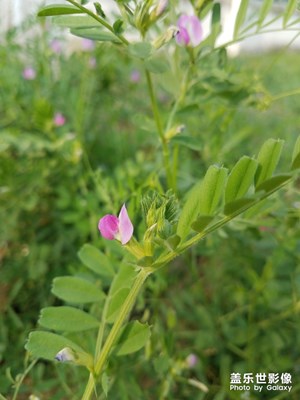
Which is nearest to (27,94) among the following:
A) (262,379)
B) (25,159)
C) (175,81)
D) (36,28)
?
(25,159)

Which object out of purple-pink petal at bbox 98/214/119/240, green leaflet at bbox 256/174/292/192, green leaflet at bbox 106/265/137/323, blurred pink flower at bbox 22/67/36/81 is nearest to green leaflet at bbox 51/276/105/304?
green leaflet at bbox 106/265/137/323

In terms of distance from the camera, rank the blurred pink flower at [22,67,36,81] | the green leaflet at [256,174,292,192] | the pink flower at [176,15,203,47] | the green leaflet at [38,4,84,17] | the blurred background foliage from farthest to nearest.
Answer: the blurred pink flower at [22,67,36,81] < the blurred background foliage < the pink flower at [176,15,203,47] < the green leaflet at [38,4,84,17] < the green leaflet at [256,174,292,192]

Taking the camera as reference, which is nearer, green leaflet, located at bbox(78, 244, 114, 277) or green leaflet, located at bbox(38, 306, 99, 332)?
green leaflet, located at bbox(38, 306, 99, 332)

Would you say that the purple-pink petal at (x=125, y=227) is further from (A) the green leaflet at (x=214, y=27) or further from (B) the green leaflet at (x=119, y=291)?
(A) the green leaflet at (x=214, y=27)

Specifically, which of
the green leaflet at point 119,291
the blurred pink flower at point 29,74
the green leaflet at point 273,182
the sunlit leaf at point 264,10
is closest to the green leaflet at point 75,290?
the green leaflet at point 119,291

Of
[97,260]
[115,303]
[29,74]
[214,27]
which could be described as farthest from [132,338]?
[29,74]

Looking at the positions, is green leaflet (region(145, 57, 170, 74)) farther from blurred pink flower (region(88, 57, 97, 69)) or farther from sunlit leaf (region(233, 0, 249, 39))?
blurred pink flower (region(88, 57, 97, 69))
